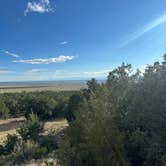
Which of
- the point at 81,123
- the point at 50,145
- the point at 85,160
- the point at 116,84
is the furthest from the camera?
the point at 50,145

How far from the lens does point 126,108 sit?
30.7 ft

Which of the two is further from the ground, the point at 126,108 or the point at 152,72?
the point at 152,72

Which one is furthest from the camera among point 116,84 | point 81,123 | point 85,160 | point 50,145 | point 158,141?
point 50,145

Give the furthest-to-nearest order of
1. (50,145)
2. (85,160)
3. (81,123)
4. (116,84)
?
1. (50,145)
2. (116,84)
3. (81,123)
4. (85,160)

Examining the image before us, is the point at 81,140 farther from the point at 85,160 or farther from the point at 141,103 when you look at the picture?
the point at 141,103

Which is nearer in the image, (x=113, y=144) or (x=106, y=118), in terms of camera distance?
(x=113, y=144)

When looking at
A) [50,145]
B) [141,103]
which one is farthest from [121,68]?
[50,145]

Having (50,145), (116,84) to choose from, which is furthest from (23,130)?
(116,84)

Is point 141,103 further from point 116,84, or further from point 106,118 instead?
point 116,84

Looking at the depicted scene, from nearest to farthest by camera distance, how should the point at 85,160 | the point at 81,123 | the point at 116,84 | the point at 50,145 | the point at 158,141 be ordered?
the point at 158,141 → the point at 85,160 → the point at 81,123 → the point at 116,84 → the point at 50,145

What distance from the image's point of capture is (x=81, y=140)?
927 cm

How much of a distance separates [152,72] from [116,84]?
10.1ft

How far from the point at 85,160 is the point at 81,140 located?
1.07m

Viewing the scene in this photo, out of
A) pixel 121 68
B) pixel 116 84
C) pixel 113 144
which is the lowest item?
pixel 113 144
